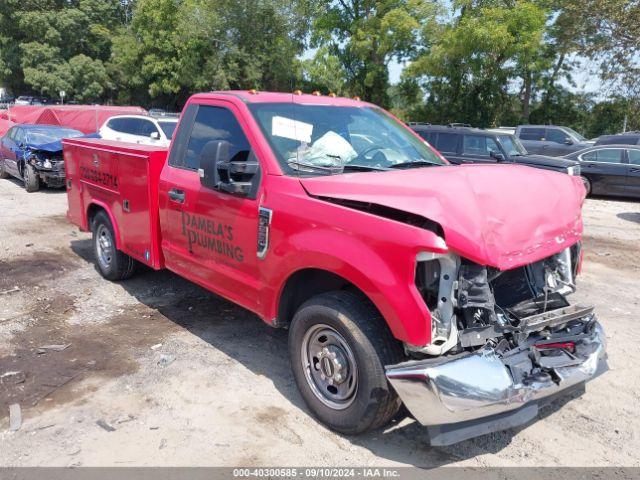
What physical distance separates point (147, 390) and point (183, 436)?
71 centimetres

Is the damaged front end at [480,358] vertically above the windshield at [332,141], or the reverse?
the windshield at [332,141]

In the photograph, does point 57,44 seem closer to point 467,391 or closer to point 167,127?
point 167,127

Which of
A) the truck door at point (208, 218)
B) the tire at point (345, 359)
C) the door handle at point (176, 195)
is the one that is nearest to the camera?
the tire at point (345, 359)

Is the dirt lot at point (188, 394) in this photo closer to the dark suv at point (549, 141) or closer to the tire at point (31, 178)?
the tire at point (31, 178)

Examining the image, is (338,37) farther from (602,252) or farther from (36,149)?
(602,252)

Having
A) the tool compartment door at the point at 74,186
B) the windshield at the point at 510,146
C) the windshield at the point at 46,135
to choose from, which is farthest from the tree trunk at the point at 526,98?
the tool compartment door at the point at 74,186

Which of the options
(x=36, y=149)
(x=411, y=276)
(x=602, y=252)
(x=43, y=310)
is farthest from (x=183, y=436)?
(x=36, y=149)

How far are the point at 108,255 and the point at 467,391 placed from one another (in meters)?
4.94

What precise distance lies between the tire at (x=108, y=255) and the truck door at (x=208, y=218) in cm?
143

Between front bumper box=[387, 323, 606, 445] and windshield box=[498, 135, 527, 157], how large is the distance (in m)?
10.8

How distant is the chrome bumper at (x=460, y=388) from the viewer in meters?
2.86

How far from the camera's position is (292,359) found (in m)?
3.78

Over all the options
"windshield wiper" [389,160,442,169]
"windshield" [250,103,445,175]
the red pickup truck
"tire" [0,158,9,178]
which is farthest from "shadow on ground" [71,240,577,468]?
"tire" [0,158,9,178]

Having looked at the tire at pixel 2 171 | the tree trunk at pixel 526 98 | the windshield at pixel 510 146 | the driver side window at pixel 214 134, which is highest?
the tree trunk at pixel 526 98
